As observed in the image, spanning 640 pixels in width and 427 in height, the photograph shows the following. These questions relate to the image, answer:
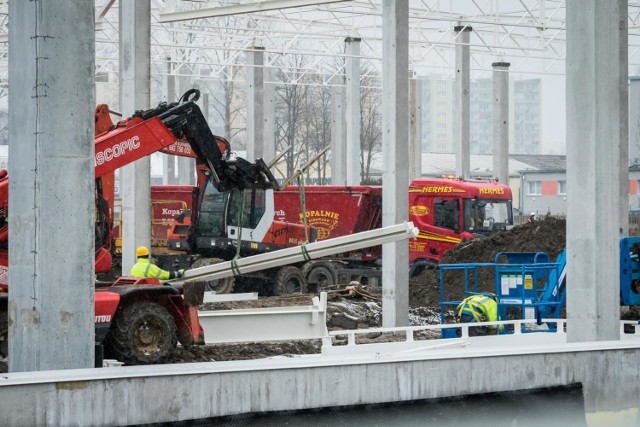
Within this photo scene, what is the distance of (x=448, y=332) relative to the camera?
17078 millimetres

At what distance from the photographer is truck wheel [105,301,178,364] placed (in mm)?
13461

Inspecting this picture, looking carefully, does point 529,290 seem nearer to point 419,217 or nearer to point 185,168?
point 419,217

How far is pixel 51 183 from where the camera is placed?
371 inches

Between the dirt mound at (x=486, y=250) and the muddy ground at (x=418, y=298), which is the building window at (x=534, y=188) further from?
the dirt mound at (x=486, y=250)

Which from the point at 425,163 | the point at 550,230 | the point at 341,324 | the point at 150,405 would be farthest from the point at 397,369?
the point at 425,163

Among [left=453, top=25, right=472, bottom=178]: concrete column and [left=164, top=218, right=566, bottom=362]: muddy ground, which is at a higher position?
[left=453, top=25, right=472, bottom=178]: concrete column

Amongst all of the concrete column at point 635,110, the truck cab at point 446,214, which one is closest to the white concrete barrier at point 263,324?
the truck cab at point 446,214

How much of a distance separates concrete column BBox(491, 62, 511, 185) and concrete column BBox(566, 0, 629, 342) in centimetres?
3069

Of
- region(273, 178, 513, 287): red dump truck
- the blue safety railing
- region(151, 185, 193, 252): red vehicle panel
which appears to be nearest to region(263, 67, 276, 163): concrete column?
region(151, 185, 193, 252): red vehicle panel

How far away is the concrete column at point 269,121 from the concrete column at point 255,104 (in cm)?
290

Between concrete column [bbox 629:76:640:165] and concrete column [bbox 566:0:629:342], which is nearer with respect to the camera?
concrete column [bbox 566:0:629:342]

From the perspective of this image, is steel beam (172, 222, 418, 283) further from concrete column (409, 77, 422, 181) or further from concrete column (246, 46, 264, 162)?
concrete column (409, 77, 422, 181)

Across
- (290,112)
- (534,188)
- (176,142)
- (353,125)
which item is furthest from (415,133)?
(290,112)

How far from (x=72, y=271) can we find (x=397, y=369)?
3015 mm
